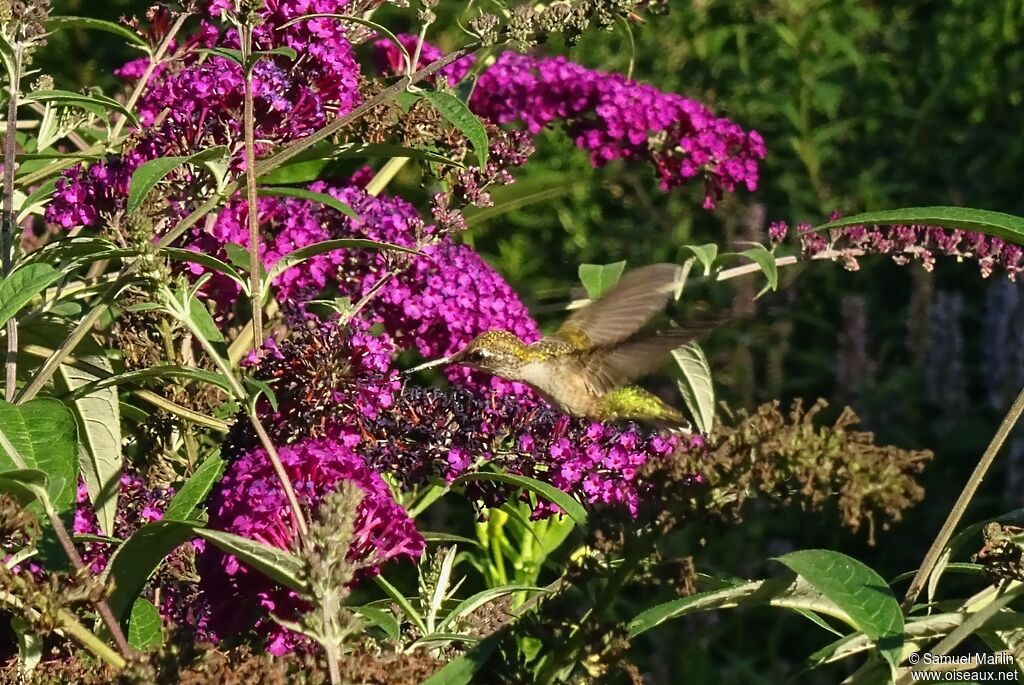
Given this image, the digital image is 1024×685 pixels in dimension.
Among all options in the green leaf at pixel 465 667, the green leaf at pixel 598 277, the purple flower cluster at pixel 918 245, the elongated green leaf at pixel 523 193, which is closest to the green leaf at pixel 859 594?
the green leaf at pixel 465 667

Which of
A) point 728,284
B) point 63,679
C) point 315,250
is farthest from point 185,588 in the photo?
point 728,284

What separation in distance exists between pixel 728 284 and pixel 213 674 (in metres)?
3.82

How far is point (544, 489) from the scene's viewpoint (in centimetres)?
172

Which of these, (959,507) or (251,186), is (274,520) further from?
(959,507)

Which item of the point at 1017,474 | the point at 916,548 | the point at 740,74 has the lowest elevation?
the point at 916,548

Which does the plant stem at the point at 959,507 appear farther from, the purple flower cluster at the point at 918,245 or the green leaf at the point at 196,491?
the green leaf at the point at 196,491

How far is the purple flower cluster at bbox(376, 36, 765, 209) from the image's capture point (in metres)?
2.80

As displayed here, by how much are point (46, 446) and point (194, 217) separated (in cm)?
38

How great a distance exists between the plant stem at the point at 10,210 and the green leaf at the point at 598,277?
37.3 inches

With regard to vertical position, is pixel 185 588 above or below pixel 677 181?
below

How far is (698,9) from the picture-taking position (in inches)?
211

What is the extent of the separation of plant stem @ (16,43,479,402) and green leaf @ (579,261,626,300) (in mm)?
612

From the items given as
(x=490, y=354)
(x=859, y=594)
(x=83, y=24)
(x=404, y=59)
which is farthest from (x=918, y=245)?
(x=83, y=24)

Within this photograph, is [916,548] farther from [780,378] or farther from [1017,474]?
[780,378]
